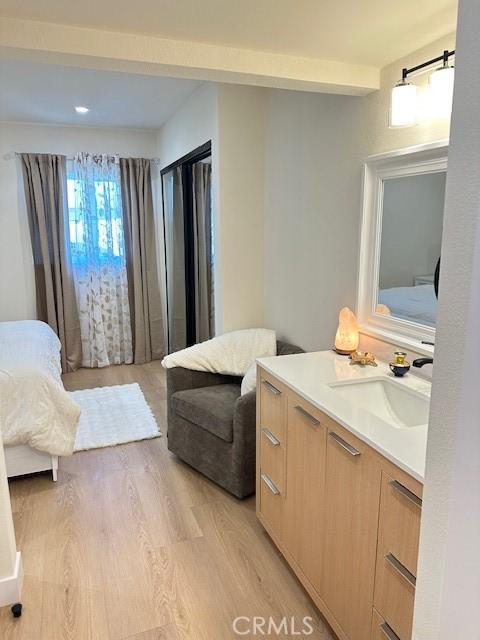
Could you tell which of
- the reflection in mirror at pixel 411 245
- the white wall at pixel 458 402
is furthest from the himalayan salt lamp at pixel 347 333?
the white wall at pixel 458 402

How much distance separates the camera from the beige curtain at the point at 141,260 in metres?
5.07

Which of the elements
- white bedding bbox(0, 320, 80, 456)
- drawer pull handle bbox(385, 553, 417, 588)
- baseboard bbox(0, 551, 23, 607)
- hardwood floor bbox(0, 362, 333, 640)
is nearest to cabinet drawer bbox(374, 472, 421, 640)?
drawer pull handle bbox(385, 553, 417, 588)

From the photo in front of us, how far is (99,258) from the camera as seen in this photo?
5.10 m

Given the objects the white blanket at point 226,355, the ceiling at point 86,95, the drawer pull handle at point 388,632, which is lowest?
the drawer pull handle at point 388,632

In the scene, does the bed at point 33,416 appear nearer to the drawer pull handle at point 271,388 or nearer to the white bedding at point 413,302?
the drawer pull handle at point 271,388

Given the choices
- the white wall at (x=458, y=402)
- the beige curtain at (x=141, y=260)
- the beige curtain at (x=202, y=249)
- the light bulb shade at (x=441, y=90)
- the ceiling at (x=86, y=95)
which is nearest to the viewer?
the white wall at (x=458, y=402)

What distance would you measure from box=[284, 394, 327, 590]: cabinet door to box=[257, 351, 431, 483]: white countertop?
7cm

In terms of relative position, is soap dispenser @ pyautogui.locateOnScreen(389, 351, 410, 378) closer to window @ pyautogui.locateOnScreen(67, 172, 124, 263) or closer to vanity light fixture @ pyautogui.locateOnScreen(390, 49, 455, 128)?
vanity light fixture @ pyautogui.locateOnScreen(390, 49, 455, 128)

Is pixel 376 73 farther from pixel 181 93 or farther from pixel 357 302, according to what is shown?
pixel 181 93

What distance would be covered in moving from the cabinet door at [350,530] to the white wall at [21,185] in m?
4.29

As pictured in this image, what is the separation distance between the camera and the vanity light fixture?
1708mm

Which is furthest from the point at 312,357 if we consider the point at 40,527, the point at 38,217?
the point at 38,217

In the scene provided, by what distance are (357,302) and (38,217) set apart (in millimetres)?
3708

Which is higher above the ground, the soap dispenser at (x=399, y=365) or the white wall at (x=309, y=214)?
the white wall at (x=309, y=214)
